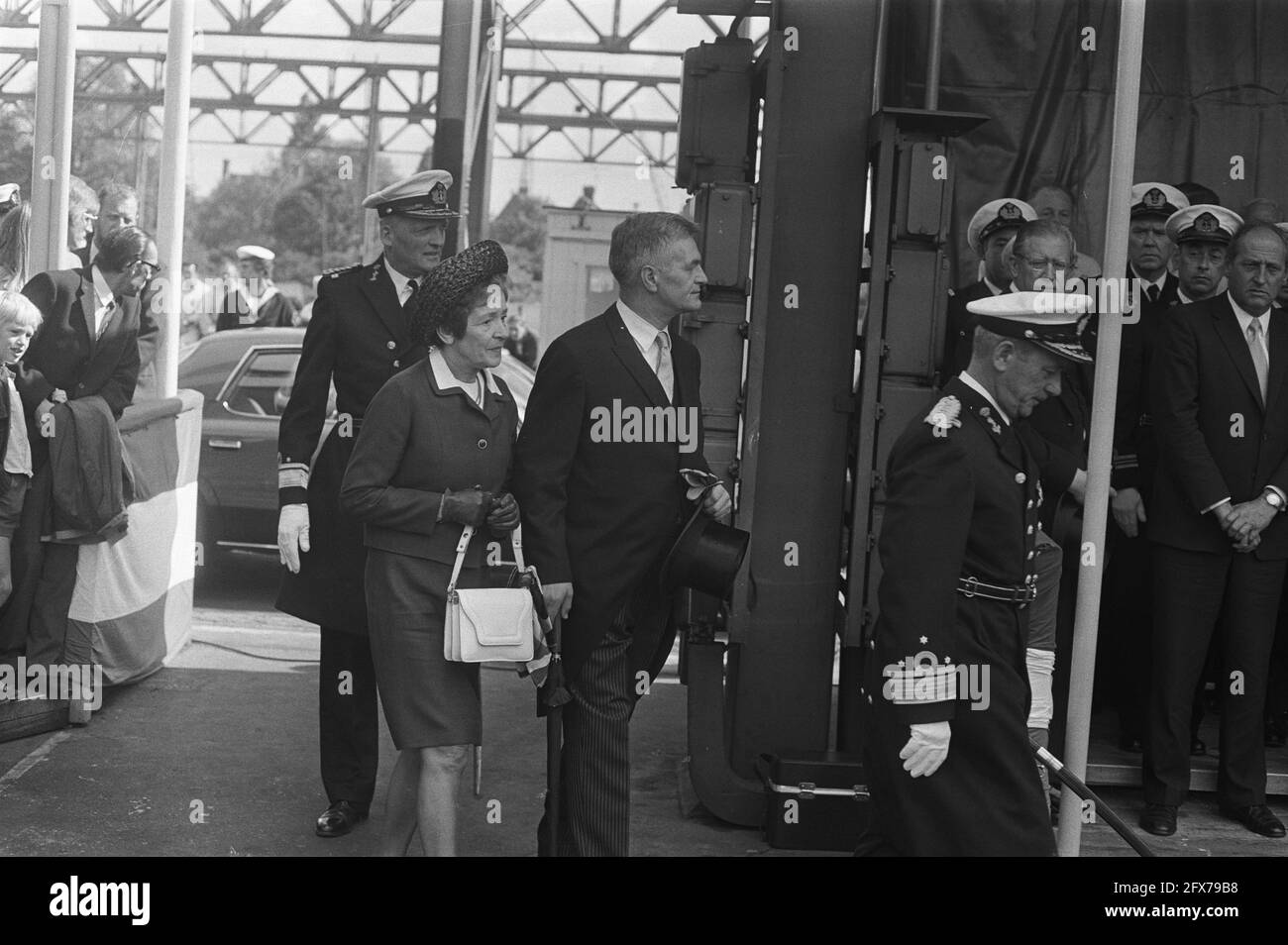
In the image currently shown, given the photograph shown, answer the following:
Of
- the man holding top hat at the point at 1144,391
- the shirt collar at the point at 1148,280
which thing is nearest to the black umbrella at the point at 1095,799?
the man holding top hat at the point at 1144,391

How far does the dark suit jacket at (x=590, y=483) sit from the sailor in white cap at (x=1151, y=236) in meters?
2.77

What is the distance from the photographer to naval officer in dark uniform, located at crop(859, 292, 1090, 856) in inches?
147

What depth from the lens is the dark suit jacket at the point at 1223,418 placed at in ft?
19.1

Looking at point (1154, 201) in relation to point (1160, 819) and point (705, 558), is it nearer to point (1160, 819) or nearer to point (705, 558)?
point (1160, 819)

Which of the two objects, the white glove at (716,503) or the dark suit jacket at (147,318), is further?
the dark suit jacket at (147,318)

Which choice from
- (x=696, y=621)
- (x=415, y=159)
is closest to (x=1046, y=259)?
(x=696, y=621)

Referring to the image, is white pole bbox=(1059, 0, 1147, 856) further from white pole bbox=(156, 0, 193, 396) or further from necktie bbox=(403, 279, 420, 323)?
white pole bbox=(156, 0, 193, 396)

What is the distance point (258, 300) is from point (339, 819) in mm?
6813

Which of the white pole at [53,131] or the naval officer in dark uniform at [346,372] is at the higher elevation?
the white pole at [53,131]

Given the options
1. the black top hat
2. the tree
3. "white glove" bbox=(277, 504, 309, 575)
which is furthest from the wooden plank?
the tree

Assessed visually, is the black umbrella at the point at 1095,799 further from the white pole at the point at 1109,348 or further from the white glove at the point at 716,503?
the white glove at the point at 716,503

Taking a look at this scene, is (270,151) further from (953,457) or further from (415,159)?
(953,457)

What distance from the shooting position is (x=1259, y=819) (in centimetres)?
586

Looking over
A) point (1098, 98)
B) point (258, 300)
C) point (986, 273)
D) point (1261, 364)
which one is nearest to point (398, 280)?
point (986, 273)
